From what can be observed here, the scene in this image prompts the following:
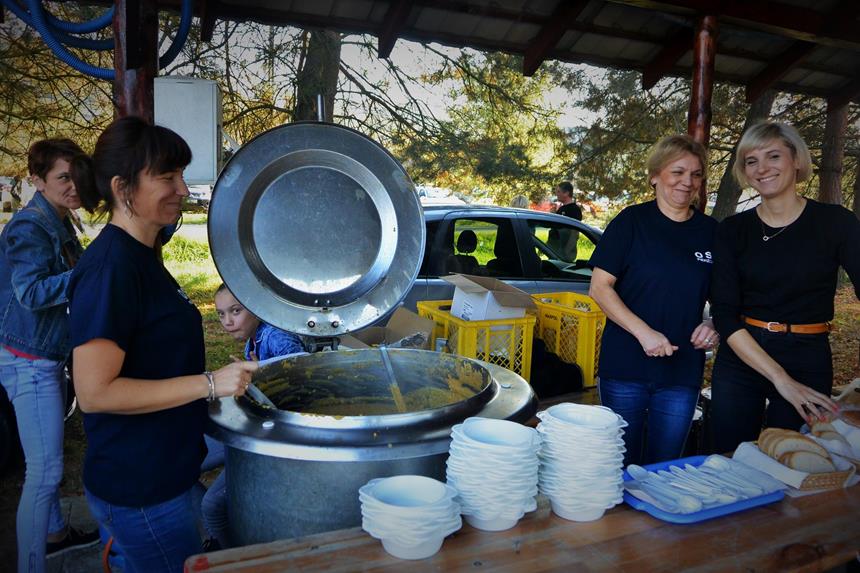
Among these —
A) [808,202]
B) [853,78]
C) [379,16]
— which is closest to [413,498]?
[808,202]

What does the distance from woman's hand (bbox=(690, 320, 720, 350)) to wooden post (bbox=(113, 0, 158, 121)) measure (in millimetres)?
2658

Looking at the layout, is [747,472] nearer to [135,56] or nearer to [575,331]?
[575,331]

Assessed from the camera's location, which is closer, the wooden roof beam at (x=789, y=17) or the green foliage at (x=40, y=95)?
the wooden roof beam at (x=789, y=17)

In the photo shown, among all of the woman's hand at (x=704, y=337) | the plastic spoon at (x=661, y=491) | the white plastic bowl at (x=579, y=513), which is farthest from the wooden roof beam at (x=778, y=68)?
the white plastic bowl at (x=579, y=513)

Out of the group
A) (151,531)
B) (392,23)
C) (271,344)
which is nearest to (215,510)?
(271,344)

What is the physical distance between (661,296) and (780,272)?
466 mm

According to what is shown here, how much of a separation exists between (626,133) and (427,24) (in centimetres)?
530

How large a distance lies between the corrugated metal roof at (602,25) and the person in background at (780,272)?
6.69 ft

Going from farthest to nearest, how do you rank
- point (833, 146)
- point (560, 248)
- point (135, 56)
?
point (833, 146) → point (560, 248) → point (135, 56)

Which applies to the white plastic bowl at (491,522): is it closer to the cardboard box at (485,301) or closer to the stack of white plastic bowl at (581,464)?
the stack of white plastic bowl at (581,464)

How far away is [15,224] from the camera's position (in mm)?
2709

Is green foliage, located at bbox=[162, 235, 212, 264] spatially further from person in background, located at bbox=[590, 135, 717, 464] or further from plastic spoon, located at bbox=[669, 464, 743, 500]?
plastic spoon, located at bbox=[669, 464, 743, 500]

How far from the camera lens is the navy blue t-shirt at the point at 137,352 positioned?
1469mm

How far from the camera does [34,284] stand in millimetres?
2656
